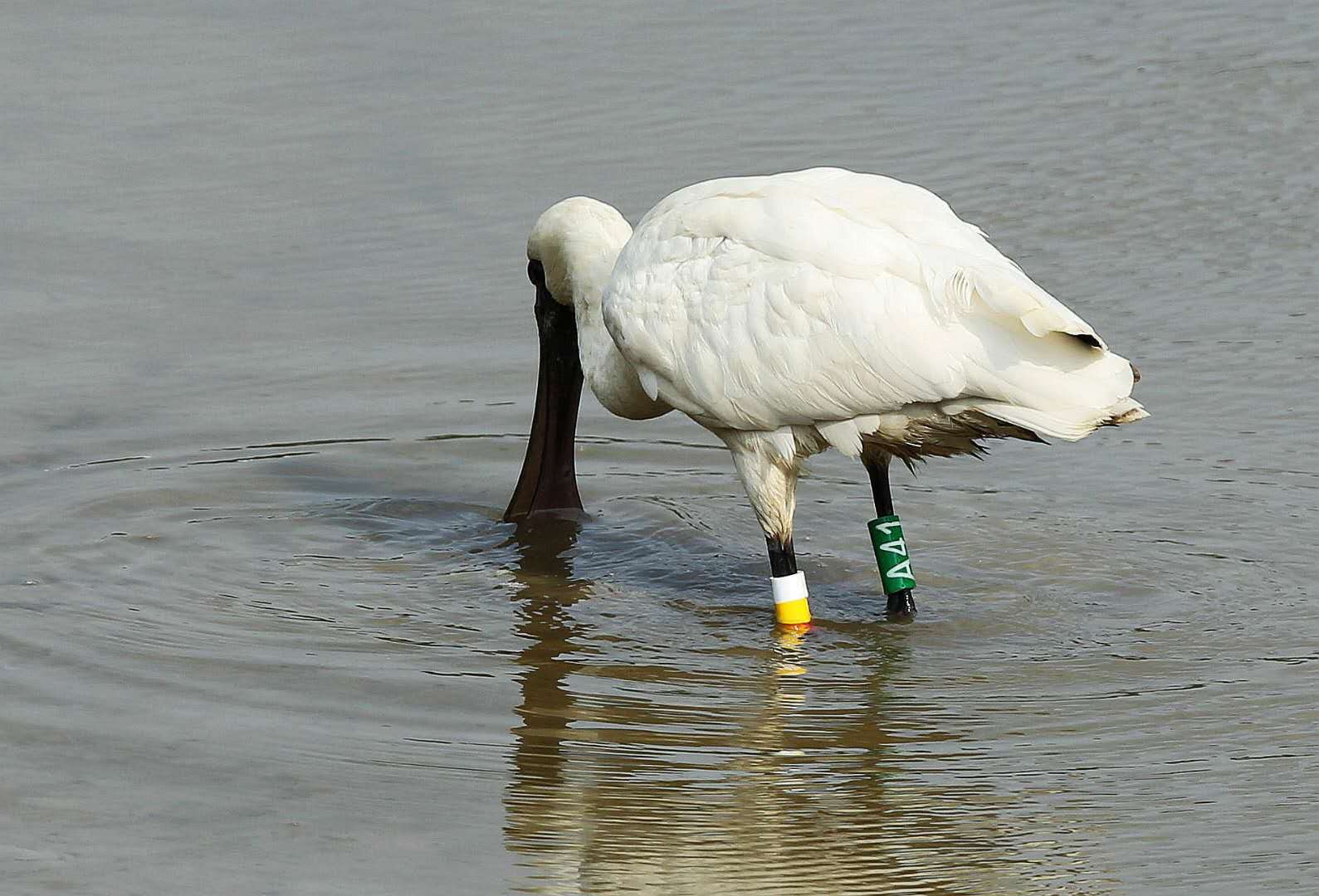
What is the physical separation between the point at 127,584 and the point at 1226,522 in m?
4.31

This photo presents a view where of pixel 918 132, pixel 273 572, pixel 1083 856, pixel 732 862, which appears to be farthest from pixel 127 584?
pixel 918 132

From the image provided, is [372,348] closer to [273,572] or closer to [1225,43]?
[273,572]

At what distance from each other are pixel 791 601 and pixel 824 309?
1096 millimetres

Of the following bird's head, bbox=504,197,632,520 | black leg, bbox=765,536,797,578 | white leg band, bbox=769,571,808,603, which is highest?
bird's head, bbox=504,197,632,520

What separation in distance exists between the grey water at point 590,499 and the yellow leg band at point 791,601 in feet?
0.46

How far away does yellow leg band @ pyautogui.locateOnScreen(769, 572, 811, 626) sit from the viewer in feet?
28.0

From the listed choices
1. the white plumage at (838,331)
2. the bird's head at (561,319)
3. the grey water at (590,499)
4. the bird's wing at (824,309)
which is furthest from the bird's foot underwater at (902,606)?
the bird's head at (561,319)

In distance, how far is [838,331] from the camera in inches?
321

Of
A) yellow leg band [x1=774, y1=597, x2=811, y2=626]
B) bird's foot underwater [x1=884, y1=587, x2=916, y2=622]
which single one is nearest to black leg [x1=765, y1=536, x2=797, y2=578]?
yellow leg band [x1=774, y1=597, x2=811, y2=626]

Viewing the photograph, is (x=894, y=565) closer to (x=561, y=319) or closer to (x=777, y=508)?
(x=777, y=508)

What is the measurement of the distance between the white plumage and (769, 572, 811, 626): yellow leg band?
18 cm

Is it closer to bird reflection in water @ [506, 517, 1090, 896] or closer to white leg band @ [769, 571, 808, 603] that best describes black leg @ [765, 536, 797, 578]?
white leg band @ [769, 571, 808, 603]

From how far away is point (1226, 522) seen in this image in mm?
9359

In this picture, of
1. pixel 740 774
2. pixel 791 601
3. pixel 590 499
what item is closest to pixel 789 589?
pixel 791 601
